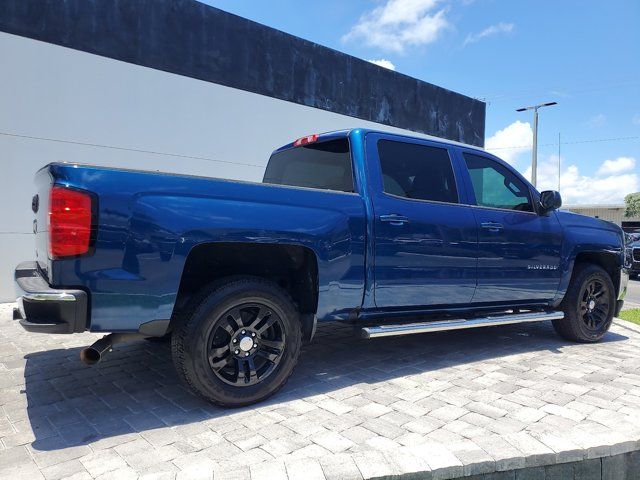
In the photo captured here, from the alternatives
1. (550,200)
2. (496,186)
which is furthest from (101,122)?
(550,200)

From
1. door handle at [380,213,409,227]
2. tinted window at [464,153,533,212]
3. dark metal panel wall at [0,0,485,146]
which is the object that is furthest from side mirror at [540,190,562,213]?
dark metal panel wall at [0,0,485,146]

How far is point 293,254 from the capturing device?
11.2 feet

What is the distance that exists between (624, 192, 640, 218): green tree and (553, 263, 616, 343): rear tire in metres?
54.2

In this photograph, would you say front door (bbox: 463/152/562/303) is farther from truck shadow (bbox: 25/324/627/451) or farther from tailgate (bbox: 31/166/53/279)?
tailgate (bbox: 31/166/53/279)

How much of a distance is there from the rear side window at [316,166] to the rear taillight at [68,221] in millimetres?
1934

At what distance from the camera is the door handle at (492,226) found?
420 centimetres

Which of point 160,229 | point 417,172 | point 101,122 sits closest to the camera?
point 160,229

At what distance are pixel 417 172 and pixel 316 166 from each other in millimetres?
902

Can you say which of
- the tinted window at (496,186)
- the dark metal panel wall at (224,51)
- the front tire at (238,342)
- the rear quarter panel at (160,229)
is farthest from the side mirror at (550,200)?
the dark metal panel wall at (224,51)

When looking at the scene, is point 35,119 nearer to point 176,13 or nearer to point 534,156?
point 176,13

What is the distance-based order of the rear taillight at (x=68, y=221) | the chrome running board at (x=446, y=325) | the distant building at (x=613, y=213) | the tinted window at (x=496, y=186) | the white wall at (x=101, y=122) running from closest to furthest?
the rear taillight at (x=68, y=221) < the chrome running board at (x=446, y=325) < the tinted window at (x=496, y=186) < the white wall at (x=101, y=122) < the distant building at (x=613, y=213)

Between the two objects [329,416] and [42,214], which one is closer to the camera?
[42,214]

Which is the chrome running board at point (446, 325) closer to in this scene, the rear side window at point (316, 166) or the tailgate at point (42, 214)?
the rear side window at point (316, 166)

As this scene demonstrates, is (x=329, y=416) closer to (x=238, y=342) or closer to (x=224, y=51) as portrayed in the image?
(x=238, y=342)
